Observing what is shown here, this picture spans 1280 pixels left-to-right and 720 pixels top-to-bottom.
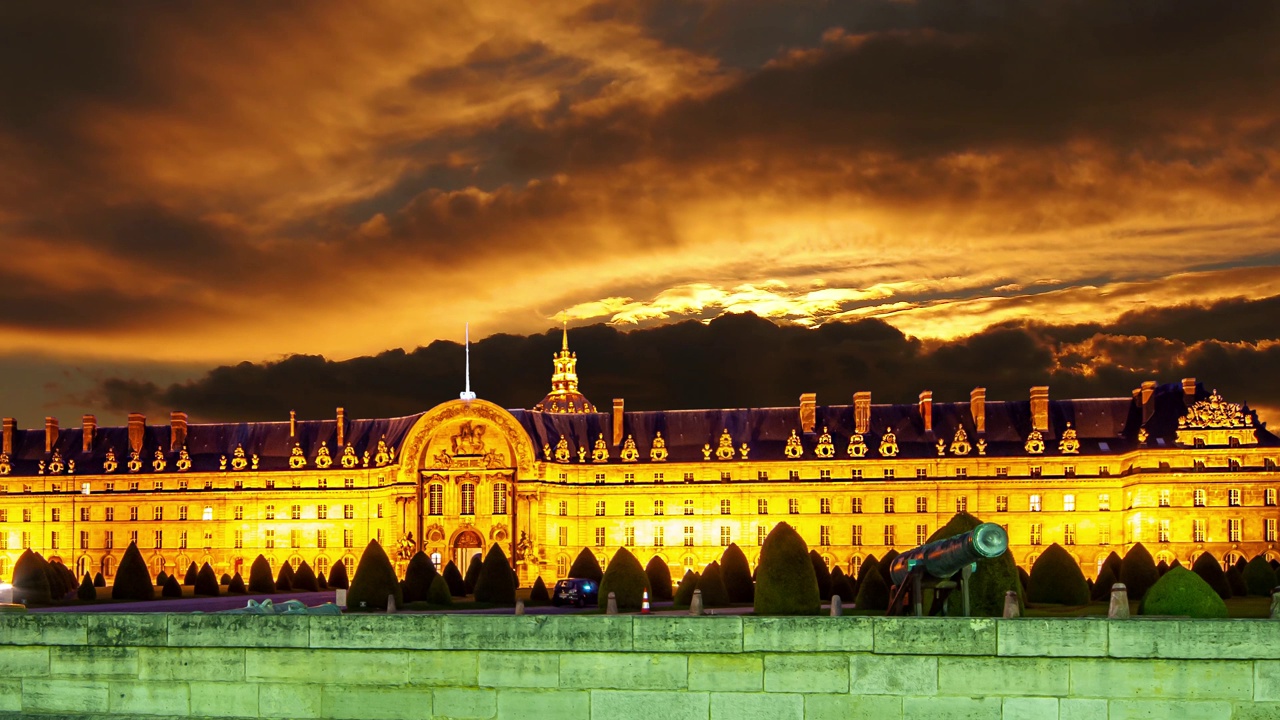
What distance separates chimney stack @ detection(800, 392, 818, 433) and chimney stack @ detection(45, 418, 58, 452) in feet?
201

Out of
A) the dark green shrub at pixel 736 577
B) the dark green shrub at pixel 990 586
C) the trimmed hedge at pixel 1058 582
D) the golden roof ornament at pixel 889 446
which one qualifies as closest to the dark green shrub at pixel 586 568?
the dark green shrub at pixel 736 577

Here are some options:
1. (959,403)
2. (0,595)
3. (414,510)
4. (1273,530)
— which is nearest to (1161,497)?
(1273,530)

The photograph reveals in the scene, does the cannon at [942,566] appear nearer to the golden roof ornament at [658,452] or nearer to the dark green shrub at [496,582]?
the dark green shrub at [496,582]

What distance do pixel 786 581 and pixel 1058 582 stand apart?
1474cm

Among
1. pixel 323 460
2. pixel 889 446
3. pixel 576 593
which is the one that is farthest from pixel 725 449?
pixel 576 593

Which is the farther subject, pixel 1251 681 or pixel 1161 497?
pixel 1161 497

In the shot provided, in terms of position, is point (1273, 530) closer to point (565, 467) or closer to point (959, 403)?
point (959, 403)

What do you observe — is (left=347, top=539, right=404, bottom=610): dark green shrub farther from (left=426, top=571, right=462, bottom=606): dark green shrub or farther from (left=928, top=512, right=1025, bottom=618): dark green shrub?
(left=928, top=512, right=1025, bottom=618): dark green shrub

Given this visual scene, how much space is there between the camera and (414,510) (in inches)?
4348

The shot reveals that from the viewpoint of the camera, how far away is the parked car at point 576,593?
66562 mm

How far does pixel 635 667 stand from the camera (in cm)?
2159

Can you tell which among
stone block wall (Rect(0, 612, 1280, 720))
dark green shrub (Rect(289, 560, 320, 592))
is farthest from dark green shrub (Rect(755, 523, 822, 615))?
dark green shrub (Rect(289, 560, 320, 592))

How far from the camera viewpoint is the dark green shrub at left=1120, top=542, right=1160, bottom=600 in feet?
199

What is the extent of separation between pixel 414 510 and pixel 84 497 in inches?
1168
